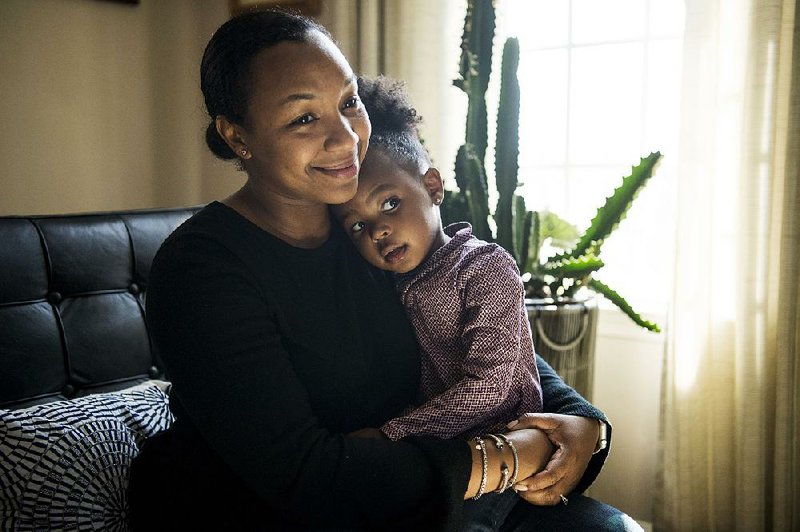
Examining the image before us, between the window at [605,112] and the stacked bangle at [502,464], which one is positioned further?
the window at [605,112]

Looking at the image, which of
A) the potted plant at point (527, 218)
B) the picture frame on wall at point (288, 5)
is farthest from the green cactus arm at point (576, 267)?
the picture frame on wall at point (288, 5)

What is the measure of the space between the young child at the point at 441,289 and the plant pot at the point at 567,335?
0.61m

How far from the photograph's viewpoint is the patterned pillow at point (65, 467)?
119cm

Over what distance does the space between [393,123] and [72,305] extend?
2.57ft

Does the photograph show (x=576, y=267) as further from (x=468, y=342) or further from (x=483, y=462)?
(x=483, y=462)

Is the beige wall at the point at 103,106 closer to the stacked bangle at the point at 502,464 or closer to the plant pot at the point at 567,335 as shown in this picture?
the plant pot at the point at 567,335

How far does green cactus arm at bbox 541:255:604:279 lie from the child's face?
734 millimetres

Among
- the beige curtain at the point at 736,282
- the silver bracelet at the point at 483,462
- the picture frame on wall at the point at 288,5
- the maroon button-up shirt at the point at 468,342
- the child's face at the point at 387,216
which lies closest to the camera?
the silver bracelet at the point at 483,462

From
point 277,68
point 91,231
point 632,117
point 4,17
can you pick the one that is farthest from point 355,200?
point 4,17

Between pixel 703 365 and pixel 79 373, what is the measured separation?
1617mm

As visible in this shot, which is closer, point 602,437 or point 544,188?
point 602,437

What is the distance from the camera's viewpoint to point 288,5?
2.81m

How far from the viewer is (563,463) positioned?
127 cm

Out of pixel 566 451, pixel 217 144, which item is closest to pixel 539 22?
pixel 217 144
